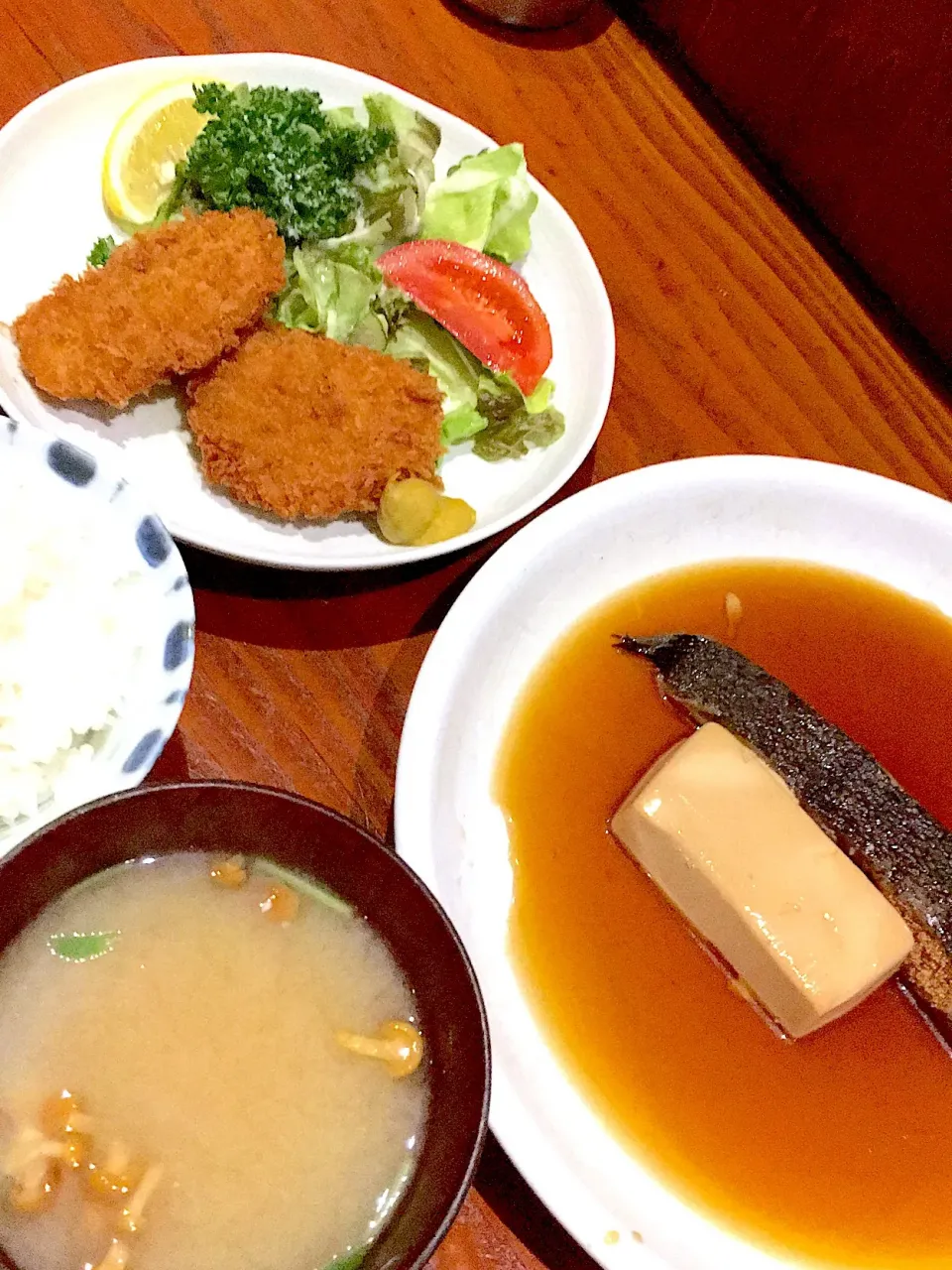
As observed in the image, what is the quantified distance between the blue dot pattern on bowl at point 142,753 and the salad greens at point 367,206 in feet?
3.39

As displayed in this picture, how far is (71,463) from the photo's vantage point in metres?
1.49

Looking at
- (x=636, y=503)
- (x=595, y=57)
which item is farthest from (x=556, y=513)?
(x=595, y=57)

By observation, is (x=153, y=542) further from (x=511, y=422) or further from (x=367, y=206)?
(x=367, y=206)

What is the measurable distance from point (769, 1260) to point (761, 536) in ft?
4.61

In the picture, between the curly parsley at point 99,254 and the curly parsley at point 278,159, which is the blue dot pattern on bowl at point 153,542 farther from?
the curly parsley at point 278,159

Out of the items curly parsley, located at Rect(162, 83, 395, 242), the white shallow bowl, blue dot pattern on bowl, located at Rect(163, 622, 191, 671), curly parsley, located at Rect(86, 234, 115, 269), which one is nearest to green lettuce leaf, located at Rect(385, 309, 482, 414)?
curly parsley, located at Rect(162, 83, 395, 242)

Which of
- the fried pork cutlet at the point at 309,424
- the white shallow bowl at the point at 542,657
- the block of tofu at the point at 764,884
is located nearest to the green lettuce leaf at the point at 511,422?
the fried pork cutlet at the point at 309,424

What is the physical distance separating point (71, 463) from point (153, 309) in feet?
1.76

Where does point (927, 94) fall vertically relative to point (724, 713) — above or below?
above

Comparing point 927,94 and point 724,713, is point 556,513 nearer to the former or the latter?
point 724,713

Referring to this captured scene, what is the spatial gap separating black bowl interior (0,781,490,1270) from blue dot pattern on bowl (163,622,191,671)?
0.26m

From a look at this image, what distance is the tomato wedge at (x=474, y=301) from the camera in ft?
7.19

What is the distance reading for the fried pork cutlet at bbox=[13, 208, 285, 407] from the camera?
1824mm

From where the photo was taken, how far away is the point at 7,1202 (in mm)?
1097
